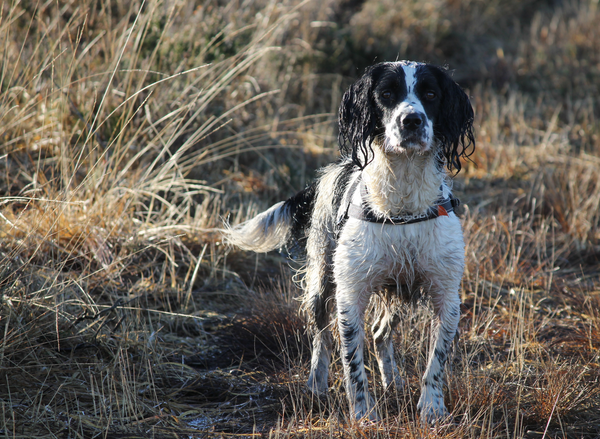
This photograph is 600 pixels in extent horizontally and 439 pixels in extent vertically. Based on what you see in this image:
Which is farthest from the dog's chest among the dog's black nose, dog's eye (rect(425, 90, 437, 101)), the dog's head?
dog's eye (rect(425, 90, 437, 101))

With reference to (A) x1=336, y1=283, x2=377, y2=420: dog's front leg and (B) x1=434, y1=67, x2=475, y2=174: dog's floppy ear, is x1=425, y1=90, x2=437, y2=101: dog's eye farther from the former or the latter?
(A) x1=336, y1=283, x2=377, y2=420: dog's front leg

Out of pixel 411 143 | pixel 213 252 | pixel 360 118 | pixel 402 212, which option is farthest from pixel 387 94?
pixel 213 252

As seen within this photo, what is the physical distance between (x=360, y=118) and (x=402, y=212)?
1.49 feet

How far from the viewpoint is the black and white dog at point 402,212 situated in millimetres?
2443

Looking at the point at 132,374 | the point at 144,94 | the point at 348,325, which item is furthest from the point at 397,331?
the point at 144,94

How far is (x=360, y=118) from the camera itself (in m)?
2.55

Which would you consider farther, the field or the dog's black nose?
the field

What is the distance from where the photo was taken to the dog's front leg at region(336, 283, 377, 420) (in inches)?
A: 99.8

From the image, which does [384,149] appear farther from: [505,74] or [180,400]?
[505,74]

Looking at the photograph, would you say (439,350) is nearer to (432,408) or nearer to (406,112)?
(432,408)

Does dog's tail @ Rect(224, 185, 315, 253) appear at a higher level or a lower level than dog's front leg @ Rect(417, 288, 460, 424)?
higher

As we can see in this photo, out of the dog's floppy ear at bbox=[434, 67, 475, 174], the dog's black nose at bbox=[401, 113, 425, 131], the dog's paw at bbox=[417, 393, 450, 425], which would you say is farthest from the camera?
the dog's floppy ear at bbox=[434, 67, 475, 174]

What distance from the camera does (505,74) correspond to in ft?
26.1

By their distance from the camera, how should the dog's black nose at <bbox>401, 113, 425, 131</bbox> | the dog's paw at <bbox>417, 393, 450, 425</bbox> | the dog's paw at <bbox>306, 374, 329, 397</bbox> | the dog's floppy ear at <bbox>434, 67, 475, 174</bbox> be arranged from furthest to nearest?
the dog's paw at <bbox>306, 374, 329, 397</bbox>, the dog's floppy ear at <bbox>434, 67, 475, 174</bbox>, the dog's paw at <bbox>417, 393, 450, 425</bbox>, the dog's black nose at <bbox>401, 113, 425, 131</bbox>
